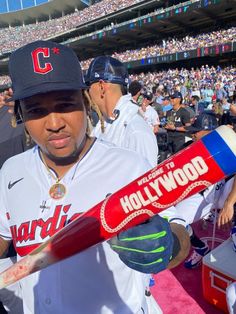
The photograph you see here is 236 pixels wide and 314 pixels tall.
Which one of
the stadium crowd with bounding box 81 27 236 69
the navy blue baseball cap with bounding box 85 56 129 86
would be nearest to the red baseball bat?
the navy blue baseball cap with bounding box 85 56 129 86

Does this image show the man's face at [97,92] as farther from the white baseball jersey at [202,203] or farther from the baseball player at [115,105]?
the white baseball jersey at [202,203]

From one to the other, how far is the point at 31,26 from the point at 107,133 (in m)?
48.7

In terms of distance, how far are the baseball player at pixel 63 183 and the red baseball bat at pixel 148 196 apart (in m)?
0.18

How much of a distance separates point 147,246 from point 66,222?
369 millimetres

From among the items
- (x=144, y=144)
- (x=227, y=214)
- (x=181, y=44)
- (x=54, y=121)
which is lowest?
(x=227, y=214)

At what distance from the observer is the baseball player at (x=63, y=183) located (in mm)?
1162

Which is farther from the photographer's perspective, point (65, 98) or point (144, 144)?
point (144, 144)

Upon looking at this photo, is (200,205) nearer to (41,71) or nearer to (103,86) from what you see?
(103,86)

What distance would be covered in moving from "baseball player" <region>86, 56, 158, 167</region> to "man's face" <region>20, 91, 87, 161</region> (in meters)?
1.01

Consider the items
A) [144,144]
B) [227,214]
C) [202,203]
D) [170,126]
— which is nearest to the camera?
[144,144]

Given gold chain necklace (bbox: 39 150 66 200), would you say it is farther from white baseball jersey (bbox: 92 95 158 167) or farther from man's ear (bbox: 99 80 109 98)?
man's ear (bbox: 99 80 109 98)

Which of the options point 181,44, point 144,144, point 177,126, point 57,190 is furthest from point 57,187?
point 181,44

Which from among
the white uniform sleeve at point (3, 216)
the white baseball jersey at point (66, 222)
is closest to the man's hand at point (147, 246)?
the white baseball jersey at point (66, 222)

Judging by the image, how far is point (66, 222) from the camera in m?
1.19
